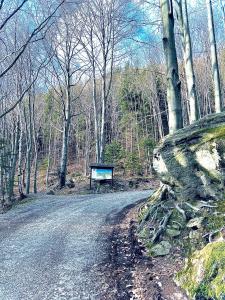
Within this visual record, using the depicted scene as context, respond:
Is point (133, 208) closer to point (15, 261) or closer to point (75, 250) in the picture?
point (75, 250)

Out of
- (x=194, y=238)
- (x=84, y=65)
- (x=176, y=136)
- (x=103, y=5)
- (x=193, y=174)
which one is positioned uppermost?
(x=103, y=5)

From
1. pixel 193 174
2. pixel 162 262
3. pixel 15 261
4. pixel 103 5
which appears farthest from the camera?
pixel 103 5

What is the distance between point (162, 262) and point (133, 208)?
3.95 m

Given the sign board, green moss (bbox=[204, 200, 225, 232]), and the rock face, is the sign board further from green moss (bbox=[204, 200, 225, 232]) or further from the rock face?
green moss (bbox=[204, 200, 225, 232])

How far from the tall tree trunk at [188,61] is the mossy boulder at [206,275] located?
24.1ft

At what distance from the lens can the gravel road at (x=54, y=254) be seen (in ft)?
12.7

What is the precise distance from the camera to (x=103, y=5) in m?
17.4

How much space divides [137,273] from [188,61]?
27.7 ft

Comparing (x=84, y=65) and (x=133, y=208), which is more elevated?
(x=84, y=65)

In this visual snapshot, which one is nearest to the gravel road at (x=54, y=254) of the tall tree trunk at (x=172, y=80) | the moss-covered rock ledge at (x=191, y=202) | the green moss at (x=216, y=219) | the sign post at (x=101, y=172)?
the moss-covered rock ledge at (x=191, y=202)

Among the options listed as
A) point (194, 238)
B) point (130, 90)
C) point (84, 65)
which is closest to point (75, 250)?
point (194, 238)

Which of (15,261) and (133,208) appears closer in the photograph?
(15,261)

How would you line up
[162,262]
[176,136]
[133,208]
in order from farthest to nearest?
[133,208] → [176,136] → [162,262]

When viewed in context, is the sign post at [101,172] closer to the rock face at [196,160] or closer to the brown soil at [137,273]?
the rock face at [196,160]
